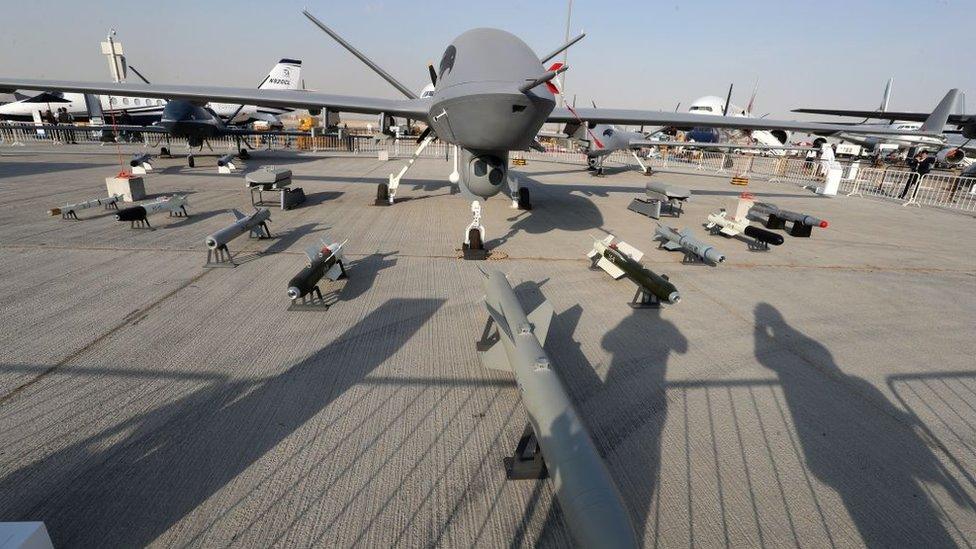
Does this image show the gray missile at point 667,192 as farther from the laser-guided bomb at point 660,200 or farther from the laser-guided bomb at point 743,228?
the laser-guided bomb at point 743,228

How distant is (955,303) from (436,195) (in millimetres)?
18279

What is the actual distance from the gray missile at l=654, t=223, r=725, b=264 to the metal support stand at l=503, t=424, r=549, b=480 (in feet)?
26.0

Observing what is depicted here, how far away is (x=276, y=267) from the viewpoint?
9773mm

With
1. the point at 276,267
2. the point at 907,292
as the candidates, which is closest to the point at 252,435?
the point at 276,267

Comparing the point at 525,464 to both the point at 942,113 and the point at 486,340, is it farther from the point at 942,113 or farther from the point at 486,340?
the point at 942,113

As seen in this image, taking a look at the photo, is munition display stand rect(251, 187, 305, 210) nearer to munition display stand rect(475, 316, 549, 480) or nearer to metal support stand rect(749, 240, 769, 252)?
munition display stand rect(475, 316, 549, 480)

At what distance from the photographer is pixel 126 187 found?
50.9 feet

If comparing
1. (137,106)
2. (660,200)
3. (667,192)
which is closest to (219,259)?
(667,192)

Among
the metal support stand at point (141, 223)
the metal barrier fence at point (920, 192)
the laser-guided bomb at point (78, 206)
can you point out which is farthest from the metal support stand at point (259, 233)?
the metal barrier fence at point (920, 192)

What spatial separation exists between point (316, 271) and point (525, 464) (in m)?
5.51

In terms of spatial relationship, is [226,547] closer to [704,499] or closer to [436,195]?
[704,499]

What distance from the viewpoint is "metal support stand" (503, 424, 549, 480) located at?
421 centimetres

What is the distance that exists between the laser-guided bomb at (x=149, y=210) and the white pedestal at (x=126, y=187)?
10.4ft

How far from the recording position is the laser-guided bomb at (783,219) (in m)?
14.3
